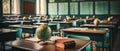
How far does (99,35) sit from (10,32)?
1755 millimetres

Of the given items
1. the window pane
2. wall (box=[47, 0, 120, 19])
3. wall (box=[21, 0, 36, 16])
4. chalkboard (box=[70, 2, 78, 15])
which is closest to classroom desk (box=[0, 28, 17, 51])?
the window pane

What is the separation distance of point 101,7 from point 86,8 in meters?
1.01

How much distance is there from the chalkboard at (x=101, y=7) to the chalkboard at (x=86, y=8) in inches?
15.6

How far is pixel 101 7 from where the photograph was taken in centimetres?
1178

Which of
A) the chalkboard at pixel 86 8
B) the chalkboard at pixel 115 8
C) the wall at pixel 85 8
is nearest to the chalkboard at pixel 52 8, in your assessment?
the wall at pixel 85 8

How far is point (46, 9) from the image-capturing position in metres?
13.3

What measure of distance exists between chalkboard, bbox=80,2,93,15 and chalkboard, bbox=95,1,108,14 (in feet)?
1.30

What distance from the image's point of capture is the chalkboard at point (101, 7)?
38.4 ft

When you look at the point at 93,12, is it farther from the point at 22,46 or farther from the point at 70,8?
the point at 22,46

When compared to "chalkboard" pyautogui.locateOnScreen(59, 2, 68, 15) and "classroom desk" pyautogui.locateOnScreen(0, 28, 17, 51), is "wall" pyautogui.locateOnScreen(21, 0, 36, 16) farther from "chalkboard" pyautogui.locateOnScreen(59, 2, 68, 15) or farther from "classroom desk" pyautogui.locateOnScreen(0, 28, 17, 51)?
"classroom desk" pyautogui.locateOnScreen(0, 28, 17, 51)

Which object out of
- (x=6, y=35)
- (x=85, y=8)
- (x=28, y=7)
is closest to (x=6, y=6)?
(x=28, y=7)

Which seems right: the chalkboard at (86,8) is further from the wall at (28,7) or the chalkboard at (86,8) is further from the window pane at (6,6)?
the window pane at (6,6)

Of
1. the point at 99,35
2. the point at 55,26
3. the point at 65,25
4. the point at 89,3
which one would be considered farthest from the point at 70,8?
the point at 99,35

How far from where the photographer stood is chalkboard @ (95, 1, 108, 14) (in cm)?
1171
